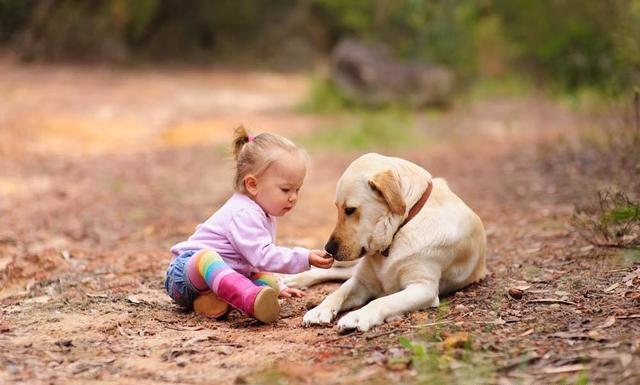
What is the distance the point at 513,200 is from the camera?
786 cm

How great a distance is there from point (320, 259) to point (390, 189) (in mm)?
483

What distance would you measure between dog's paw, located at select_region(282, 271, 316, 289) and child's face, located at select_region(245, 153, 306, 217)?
3.06 feet

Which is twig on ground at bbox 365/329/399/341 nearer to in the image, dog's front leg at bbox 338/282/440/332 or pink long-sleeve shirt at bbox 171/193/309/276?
dog's front leg at bbox 338/282/440/332

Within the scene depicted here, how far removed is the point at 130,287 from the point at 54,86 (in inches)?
477

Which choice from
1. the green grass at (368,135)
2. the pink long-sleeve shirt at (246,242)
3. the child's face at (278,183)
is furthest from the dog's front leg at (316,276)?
the green grass at (368,135)

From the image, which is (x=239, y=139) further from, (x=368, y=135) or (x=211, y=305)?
(x=368, y=135)

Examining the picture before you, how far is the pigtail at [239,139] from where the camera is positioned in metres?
4.52

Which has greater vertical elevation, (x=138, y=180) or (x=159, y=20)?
(x=159, y=20)

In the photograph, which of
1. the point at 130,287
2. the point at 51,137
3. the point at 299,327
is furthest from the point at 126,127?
the point at 299,327

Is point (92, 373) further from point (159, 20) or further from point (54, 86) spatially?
point (159, 20)

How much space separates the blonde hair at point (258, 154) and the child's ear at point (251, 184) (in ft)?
0.08

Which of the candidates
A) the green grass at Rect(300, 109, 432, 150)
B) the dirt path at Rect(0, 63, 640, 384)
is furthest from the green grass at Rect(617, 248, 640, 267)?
the green grass at Rect(300, 109, 432, 150)

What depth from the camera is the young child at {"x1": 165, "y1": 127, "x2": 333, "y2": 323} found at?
13.9ft

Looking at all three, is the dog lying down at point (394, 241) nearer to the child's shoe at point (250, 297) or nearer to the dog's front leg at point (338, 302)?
the dog's front leg at point (338, 302)
